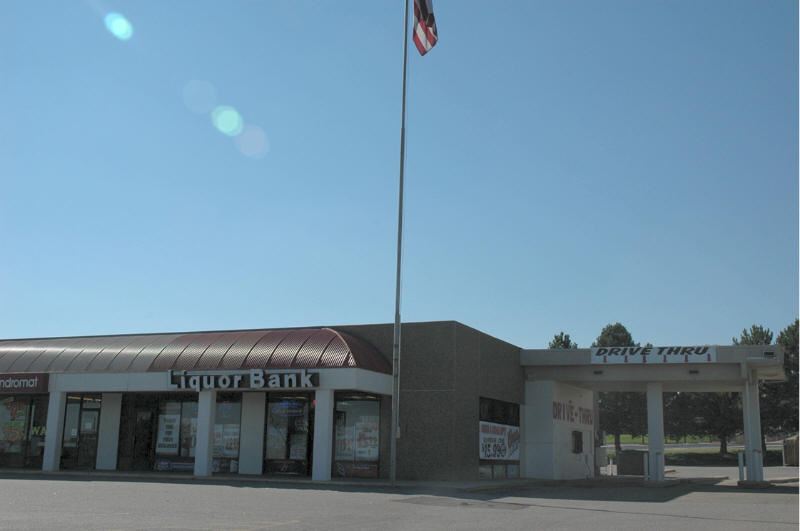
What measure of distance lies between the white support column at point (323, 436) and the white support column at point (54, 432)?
10.00m

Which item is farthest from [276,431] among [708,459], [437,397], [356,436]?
[708,459]

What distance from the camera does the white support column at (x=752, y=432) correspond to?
92.9ft

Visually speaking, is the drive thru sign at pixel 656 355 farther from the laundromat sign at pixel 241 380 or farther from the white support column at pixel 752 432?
the laundromat sign at pixel 241 380

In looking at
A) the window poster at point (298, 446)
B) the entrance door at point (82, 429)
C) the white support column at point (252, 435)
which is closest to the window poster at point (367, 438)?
the window poster at point (298, 446)

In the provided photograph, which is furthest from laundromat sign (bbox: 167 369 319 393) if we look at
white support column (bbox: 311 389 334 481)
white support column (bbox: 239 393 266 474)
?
white support column (bbox: 239 393 266 474)

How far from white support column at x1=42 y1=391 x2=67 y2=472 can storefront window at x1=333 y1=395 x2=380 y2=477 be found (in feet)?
32.4

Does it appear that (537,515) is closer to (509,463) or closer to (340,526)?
(340,526)

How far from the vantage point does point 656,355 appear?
29984mm

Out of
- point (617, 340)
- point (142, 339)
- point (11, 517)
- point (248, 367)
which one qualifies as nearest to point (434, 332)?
point (248, 367)

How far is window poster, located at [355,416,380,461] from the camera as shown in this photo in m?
25.5

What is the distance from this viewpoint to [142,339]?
2914 centimetres

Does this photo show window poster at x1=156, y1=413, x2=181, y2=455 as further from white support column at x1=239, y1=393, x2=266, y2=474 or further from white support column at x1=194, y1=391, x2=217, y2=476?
white support column at x1=194, y1=391, x2=217, y2=476

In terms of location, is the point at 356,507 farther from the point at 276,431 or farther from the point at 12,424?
the point at 12,424

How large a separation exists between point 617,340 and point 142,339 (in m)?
44.3
